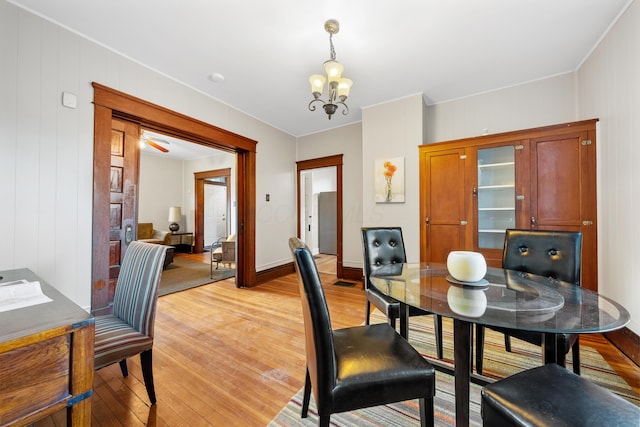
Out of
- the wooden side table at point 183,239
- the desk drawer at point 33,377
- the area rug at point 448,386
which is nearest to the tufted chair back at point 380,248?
the area rug at point 448,386

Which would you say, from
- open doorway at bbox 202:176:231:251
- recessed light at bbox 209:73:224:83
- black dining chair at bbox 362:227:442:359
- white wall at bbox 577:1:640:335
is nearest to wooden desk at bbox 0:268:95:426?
black dining chair at bbox 362:227:442:359

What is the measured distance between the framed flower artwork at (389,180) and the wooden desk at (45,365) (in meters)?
3.18

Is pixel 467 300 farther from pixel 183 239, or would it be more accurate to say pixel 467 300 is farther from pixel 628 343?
pixel 183 239

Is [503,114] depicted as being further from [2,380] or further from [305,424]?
[2,380]

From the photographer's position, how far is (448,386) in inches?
62.5

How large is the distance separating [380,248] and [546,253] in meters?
1.20

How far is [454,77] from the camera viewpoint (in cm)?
286

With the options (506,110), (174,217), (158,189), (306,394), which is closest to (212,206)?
(174,217)

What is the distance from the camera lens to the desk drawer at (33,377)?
682 millimetres

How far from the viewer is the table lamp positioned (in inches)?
259

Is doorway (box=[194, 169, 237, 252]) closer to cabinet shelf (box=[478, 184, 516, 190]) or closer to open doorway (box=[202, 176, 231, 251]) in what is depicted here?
open doorway (box=[202, 176, 231, 251])

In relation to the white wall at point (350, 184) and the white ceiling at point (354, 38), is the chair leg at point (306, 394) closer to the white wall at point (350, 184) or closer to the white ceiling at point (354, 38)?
the white ceiling at point (354, 38)

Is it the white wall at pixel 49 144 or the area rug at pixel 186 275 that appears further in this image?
the area rug at pixel 186 275

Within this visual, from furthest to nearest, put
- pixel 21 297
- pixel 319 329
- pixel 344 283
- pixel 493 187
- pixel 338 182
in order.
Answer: pixel 338 182 < pixel 344 283 < pixel 493 187 < pixel 21 297 < pixel 319 329
